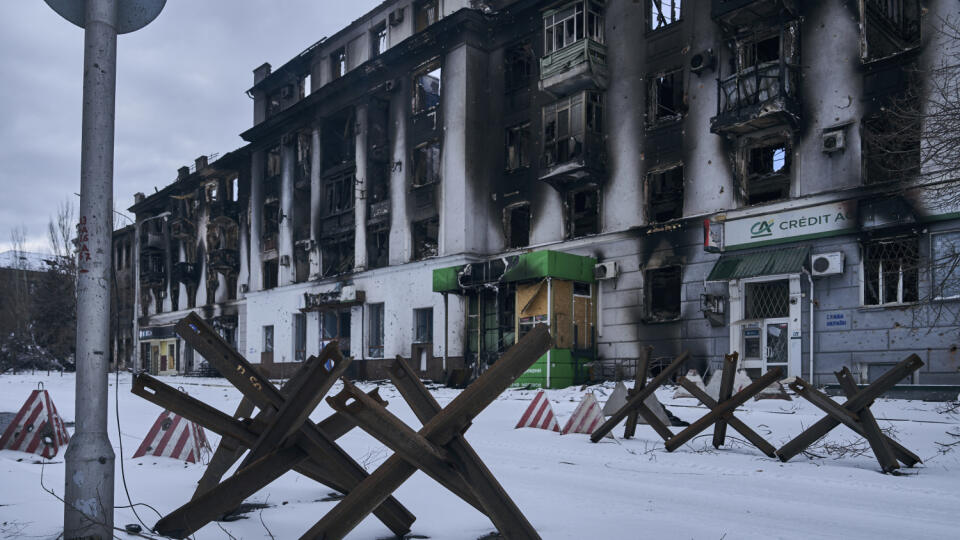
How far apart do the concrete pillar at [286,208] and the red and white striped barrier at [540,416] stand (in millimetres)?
29324

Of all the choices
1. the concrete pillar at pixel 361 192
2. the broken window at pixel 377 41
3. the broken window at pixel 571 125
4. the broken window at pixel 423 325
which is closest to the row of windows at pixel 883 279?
the broken window at pixel 571 125

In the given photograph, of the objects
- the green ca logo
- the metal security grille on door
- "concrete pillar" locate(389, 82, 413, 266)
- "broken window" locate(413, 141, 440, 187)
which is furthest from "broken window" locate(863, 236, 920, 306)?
"concrete pillar" locate(389, 82, 413, 266)

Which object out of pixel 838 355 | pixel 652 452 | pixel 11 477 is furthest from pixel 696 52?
pixel 11 477

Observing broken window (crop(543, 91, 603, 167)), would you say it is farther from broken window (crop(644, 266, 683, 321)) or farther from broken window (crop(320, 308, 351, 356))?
broken window (crop(320, 308, 351, 356))

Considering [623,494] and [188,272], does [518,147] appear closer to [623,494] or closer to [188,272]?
[623,494]

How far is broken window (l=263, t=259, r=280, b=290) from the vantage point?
42.1 metres

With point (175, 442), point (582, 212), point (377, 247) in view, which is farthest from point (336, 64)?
point (175, 442)

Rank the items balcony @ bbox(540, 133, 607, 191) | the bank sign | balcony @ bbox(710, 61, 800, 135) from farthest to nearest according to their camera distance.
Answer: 1. balcony @ bbox(540, 133, 607, 191)
2. balcony @ bbox(710, 61, 800, 135)
3. the bank sign

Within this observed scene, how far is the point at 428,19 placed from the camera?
33.1 metres

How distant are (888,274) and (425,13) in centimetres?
2324

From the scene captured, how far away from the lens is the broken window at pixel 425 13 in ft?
106

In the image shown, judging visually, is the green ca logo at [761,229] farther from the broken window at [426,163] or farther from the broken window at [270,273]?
the broken window at [270,273]

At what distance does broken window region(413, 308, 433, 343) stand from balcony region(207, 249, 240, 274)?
19582 millimetres

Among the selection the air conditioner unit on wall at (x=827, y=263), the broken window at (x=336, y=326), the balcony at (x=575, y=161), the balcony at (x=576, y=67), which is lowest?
the broken window at (x=336, y=326)
